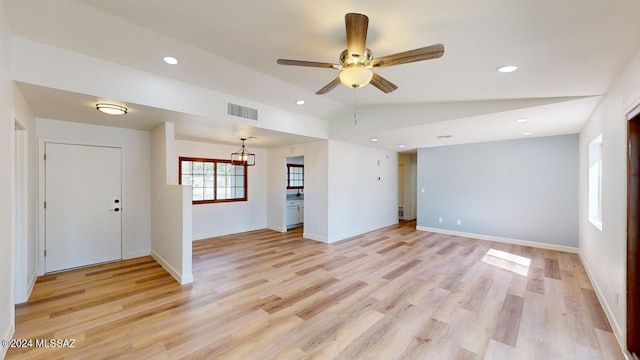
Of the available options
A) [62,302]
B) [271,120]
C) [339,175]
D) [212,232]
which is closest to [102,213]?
[62,302]

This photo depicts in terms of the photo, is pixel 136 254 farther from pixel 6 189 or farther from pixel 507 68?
pixel 507 68

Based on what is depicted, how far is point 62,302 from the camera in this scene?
9.77 feet

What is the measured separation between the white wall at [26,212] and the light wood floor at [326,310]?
0.23 metres

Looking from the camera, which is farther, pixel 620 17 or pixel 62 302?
pixel 62 302

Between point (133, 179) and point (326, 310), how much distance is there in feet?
13.7

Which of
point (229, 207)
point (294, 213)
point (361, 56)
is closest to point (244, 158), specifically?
point (229, 207)

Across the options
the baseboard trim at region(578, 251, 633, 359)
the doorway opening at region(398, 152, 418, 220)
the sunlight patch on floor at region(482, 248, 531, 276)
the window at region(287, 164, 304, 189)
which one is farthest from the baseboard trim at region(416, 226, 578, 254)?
the window at region(287, 164, 304, 189)

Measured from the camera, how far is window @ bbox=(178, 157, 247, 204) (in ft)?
19.6

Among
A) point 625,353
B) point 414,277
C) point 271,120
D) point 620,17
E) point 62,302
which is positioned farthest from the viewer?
point 271,120

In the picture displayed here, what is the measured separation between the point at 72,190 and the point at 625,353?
270 inches

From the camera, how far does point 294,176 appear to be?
8305 millimetres

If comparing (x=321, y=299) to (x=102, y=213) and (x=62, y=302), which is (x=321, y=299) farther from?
(x=102, y=213)

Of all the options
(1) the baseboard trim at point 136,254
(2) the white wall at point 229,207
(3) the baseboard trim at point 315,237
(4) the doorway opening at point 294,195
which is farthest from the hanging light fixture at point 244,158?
(1) the baseboard trim at point 136,254

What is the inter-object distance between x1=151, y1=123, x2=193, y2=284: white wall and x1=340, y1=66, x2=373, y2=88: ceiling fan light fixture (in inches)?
106
